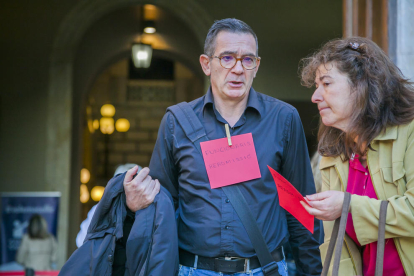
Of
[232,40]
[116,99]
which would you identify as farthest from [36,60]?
[116,99]

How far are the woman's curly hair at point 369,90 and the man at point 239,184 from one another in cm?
32

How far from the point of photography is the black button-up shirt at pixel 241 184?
2.00 metres

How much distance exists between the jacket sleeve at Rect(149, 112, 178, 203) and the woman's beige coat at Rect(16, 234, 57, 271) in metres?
4.74

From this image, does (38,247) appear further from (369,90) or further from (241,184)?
(369,90)

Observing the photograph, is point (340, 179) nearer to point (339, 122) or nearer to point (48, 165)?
point (339, 122)

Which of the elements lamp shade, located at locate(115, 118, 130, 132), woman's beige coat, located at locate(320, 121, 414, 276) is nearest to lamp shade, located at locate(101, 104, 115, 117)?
lamp shade, located at locate(115, 118, 130, 132)

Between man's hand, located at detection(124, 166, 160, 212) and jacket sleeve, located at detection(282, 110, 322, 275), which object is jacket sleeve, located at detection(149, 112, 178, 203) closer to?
man's hand, located at detection(124, 166, 160, 212)

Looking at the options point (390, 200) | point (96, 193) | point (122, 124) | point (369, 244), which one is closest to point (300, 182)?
point (369, 244)

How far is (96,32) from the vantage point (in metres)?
8.41

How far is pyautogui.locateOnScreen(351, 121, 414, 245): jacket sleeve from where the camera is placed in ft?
5.55

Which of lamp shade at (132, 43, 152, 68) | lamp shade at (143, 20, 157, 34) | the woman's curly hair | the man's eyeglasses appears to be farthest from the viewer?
lamp shade at (143, 20, 157, 34)

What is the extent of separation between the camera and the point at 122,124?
53.9 ft

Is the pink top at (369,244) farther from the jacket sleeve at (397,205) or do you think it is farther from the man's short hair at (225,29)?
the man's short hair at (225,29)

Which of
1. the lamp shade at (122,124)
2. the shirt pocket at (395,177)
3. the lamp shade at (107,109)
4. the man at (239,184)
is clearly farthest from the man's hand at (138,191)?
the lamp shade at (122,124)
